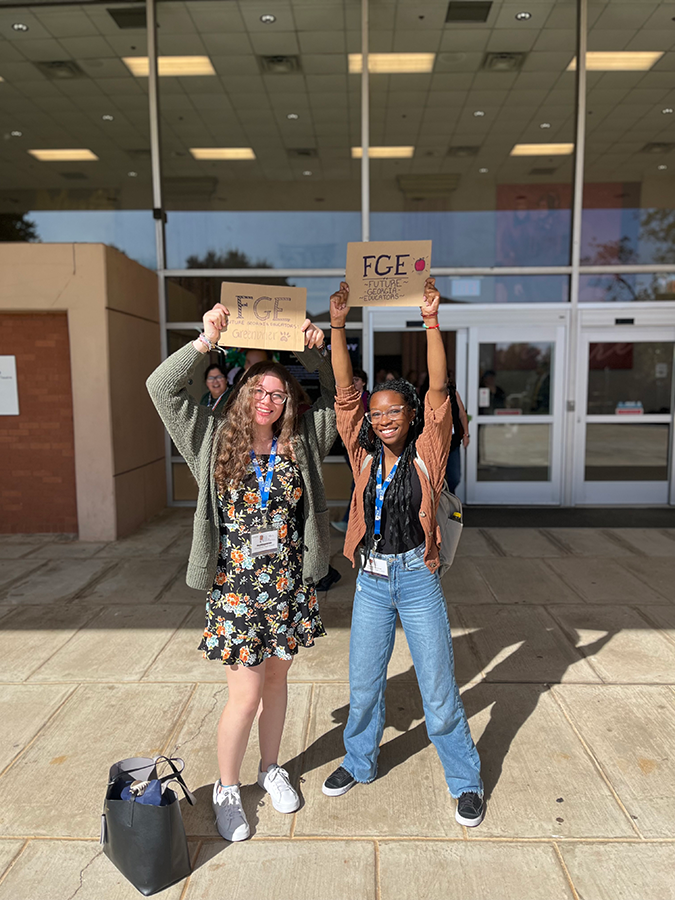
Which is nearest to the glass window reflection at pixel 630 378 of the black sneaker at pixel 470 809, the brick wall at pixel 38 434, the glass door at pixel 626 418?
the glass door at pixel 626 418

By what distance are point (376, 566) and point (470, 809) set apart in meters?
1.02

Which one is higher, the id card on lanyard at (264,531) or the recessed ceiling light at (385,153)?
the recessed ceiling light at (385,153)

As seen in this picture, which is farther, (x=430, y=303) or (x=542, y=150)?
(x=542, y=150)

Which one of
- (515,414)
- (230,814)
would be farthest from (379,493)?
(515,414)

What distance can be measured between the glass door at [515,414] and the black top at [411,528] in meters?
6.37

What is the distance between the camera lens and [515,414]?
8781mm

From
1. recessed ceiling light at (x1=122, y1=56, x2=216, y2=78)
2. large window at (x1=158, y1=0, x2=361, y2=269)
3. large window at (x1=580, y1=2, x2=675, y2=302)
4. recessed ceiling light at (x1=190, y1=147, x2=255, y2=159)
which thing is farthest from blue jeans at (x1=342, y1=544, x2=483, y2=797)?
recessed ceiling light at (x1=122, y1=56, x2=216, y2=78)

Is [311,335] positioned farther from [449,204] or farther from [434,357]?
[449,204]

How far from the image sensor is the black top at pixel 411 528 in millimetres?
2516

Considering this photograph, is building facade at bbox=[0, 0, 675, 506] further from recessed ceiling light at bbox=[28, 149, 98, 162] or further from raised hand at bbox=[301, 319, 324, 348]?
raised hand at bbox=[301, 319, 324, 348]

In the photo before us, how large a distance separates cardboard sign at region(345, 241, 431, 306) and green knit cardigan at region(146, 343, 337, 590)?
33 centimetres

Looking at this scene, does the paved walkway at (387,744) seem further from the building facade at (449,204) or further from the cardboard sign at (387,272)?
the building facade at (449,204)

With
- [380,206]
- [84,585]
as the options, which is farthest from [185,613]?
[380,206]

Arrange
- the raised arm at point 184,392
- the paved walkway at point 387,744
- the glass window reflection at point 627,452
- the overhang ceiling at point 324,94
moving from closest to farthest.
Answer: the paved walkway at point 387,744, the raised arm at point 184,392, the overhang ceiling at point 324,94, the glass window reflection at point 627,452
